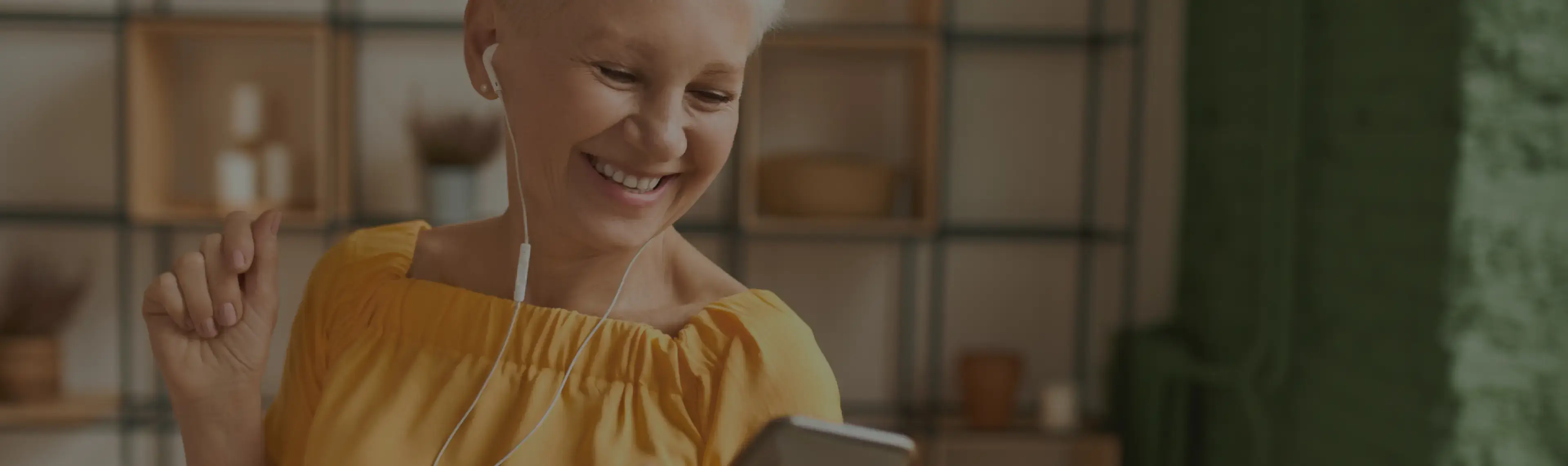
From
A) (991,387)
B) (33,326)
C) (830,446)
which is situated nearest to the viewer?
(830,446)

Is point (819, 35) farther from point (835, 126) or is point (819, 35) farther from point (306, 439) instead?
point (306, 439)

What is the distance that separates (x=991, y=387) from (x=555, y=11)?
219 centimetres

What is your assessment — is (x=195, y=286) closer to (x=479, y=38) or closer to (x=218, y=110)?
(x=479, y=38)

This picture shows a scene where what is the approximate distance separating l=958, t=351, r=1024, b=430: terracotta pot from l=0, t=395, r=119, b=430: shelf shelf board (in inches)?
71.2

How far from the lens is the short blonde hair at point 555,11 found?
492 mm

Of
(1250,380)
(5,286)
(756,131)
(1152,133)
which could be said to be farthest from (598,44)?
(5,286)

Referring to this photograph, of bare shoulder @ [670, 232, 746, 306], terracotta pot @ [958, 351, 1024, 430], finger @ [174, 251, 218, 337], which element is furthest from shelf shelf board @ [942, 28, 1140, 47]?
finger @ [174, 251, 218, 337]

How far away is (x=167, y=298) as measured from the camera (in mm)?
540

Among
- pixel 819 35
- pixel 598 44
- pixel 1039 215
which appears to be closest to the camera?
pixel 598 44

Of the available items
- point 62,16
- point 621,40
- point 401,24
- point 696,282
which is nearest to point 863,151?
point 401,24

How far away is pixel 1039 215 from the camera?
8.97ft

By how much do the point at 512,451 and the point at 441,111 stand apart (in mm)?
2179

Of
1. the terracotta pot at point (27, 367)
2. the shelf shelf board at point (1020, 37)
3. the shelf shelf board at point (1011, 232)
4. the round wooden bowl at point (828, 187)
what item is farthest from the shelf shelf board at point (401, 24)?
the shelf shelf board at point (1011, 232)

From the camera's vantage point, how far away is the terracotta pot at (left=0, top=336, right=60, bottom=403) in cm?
240
